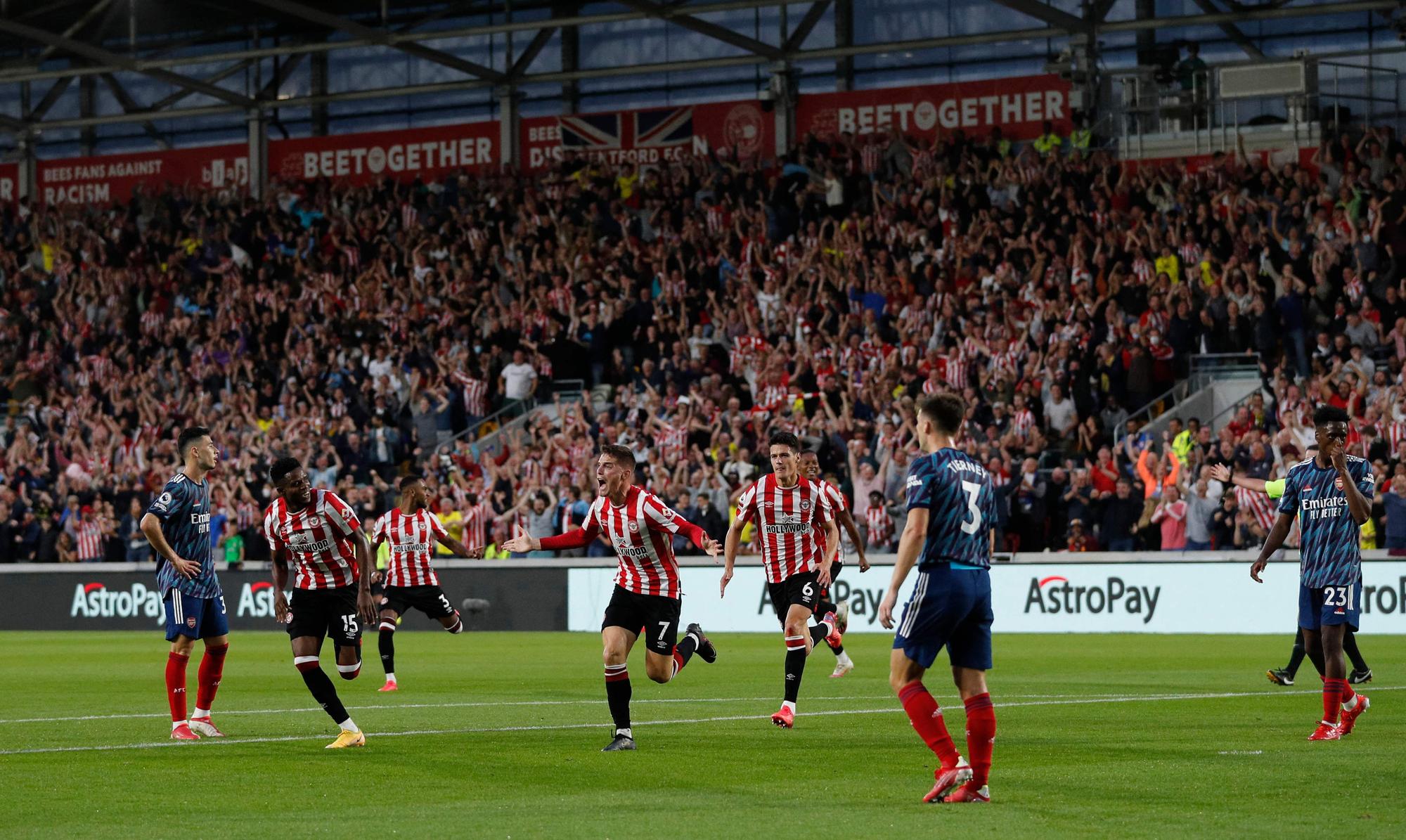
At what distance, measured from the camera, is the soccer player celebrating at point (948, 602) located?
918 centimetres

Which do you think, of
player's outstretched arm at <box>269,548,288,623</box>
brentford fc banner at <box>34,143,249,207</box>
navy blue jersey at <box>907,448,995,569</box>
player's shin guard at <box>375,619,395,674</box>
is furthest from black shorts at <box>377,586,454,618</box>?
brentford fc banner at <box>34,143,249,207</box>

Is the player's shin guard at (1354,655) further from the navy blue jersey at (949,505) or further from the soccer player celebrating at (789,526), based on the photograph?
the navy blue jersey at (949,505)

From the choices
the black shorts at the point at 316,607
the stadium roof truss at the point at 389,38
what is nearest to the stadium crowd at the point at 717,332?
the stadium roof truss at the point at 389,38

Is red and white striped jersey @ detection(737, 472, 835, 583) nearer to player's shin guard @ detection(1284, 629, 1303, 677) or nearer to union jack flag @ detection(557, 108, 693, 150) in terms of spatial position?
player's shin guard @ detection(1284, 629, 1303, 677)

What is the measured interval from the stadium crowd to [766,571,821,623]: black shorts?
11.3m

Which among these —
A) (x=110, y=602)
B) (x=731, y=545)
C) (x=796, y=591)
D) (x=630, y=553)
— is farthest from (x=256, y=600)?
(x=630, y=553)

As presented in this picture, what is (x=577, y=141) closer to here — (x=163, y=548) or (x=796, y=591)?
(x=796, y=591)

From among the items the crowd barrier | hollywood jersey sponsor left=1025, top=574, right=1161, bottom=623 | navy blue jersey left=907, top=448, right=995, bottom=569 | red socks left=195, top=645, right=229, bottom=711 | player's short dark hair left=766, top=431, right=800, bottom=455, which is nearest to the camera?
navy blue jersey left=907, top=448, right=995, bottom=569

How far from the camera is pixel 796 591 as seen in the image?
15.9 metres

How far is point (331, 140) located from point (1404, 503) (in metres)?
30.0

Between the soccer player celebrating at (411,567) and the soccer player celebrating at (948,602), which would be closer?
the soccer player celebrating at (948,602)

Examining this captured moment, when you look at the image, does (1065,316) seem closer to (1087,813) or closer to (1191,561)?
(1191,561)

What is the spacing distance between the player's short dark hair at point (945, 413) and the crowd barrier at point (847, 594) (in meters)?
13.3

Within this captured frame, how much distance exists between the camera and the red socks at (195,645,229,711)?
13625 mm
